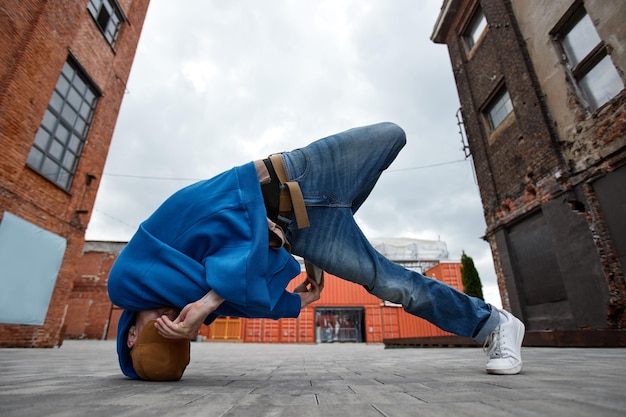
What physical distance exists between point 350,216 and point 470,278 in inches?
461

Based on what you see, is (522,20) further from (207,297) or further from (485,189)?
(207,297)

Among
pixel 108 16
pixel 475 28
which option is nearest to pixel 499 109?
pixel 475 28

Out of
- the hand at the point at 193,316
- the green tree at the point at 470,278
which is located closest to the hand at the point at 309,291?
the hand at the point at 193,316

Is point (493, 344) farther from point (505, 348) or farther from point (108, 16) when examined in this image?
point (108, 16)


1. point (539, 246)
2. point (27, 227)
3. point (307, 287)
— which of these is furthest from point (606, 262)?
point (27, 227)

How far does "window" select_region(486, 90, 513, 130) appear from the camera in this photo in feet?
25.8

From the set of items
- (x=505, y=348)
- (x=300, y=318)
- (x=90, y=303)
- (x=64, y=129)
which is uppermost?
(x=64, y=129)

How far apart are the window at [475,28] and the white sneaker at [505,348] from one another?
31.3 ft

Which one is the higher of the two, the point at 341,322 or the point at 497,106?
the point at 497,106

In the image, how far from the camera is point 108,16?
8984 millimetres

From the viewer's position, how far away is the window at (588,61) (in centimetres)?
550

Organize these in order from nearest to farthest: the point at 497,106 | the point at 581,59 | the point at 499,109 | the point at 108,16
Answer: the point at 581,59 < the point at 499,109 < the point at 497,106 < the point at 108,16

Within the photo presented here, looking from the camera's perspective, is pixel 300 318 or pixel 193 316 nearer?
pixel 193 316

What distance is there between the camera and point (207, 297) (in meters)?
1.35
